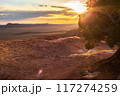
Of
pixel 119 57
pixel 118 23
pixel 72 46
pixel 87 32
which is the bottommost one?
pixel 72 46

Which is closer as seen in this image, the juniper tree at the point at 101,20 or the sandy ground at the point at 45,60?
the juniper tree at the point at 101,20

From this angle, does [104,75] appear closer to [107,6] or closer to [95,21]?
A: [95,21]

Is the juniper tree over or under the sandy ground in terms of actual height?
over

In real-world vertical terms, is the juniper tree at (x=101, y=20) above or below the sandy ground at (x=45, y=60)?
above

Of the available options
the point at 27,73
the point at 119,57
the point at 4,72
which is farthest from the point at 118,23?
the point at 4,72

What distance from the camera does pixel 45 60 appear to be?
18.3 m

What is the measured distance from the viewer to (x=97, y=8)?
1228cm

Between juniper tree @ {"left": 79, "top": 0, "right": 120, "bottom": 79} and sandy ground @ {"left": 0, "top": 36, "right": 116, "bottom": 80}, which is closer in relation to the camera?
juniper tree @ {"left": 79, "top": 0, "right": 120, "bottom": 79}

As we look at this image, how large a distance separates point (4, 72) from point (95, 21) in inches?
352

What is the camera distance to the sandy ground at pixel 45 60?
1296cm

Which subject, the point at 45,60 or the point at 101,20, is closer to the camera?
the point at 101,20

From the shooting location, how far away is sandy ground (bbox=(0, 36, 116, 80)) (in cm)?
1296

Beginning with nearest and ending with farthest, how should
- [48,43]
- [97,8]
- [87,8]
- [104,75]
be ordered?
1. [104,75]
2. [97,8]
3. [87,8]
4. [48,43]

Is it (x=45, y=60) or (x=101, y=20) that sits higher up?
(x=101, y=20)
